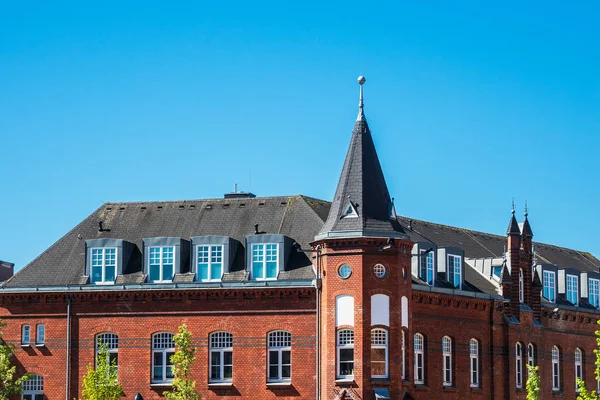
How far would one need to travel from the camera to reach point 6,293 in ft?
242

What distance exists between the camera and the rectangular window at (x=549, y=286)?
85500 millimetres

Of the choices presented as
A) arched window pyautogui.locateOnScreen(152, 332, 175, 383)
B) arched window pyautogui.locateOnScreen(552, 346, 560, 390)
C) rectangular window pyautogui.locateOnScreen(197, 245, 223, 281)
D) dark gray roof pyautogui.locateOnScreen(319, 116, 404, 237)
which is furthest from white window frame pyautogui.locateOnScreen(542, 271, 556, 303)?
arched window pyautogui.locateOnScreen(152, 332, 175, 383)

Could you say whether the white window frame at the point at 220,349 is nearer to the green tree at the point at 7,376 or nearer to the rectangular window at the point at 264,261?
the rectangular window at the point at 264,261

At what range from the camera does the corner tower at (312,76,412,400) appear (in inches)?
2660

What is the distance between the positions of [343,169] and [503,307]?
14.8m

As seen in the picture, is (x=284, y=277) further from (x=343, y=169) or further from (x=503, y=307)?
(x=503, y=307)

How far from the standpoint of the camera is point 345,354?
67.9 metres

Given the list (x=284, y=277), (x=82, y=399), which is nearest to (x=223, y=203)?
(x=284, y=277)

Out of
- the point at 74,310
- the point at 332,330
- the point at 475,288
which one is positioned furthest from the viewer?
the point at 475,288

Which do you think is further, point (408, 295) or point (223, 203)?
point (223, 203)

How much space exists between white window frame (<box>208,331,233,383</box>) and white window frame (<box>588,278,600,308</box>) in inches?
1090

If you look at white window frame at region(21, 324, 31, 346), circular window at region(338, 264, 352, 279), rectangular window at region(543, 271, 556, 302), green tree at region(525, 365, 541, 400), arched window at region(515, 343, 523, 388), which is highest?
rectangular window at region(543, 271, 556, 302)

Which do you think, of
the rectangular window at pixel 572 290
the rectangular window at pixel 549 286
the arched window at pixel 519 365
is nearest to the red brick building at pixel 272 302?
the arched window at pixel 519 365

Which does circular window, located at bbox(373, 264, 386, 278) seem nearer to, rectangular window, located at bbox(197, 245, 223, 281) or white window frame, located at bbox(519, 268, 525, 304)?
rectangular window, located at bbox(197, 245, 223, 281)
